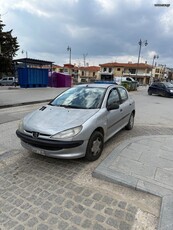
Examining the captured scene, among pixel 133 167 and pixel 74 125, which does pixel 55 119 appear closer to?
pixel 74 125

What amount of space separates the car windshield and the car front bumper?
1070 mm

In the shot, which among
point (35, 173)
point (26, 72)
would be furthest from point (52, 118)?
point (26, 72)

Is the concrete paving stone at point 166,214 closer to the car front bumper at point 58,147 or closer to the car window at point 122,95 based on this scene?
the car front bumper at point 58,147

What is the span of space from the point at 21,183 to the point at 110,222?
153 cm

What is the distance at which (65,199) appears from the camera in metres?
2.73

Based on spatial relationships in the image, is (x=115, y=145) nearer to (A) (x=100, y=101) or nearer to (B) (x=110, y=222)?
(A) (x=100, y=101)

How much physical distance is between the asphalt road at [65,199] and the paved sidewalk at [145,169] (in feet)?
0.38

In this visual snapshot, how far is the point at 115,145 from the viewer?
4.84 metres

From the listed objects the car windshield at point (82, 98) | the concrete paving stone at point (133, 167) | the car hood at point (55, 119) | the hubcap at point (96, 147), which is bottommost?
the concrete paving stone at point (133, 167)

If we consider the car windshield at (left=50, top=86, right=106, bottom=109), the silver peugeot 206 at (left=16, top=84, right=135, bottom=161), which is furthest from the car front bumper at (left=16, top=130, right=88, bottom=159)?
the car windshield at (left=50, top=86, right=106, bottom=109)

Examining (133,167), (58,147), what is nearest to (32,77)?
(58,147)

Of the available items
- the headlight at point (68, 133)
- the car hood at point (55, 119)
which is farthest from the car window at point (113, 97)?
the headlight at point (68, 133)

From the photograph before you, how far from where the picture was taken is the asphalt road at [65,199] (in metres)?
2.33

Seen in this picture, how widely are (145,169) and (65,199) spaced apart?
5.41 feet
